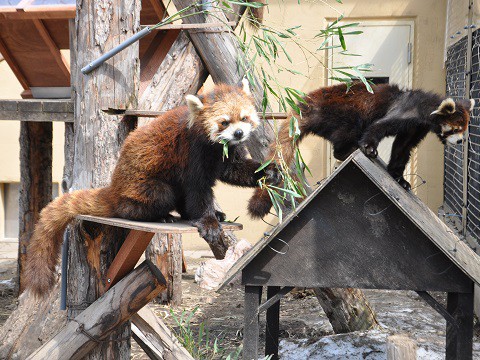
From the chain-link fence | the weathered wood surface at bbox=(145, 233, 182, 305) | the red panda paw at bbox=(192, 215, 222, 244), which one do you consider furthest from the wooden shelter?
the weathered wood surface at bbox=(145, 233, 182, 305)

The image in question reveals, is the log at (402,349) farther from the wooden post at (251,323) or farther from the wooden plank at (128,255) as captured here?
the wooden plank at (128,255)

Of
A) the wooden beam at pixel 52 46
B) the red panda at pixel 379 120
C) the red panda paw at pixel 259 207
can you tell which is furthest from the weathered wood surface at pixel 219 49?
the red panda paw at pixel 259 207

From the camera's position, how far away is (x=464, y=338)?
3.25 metres

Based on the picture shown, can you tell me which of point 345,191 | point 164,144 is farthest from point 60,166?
point 345,191

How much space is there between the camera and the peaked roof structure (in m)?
3.27

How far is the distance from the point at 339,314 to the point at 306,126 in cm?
158

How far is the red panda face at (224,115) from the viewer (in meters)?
3.64

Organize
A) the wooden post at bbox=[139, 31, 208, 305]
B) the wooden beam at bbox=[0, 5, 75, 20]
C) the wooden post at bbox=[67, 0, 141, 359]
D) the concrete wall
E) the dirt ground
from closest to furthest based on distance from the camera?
the wooden post at bbox=[67, 0, 141, 359] < the dirt ground < the wooden beam at bbox=[0, 5, 75, 20] < the wooden post at bbox=[139, 31, 208, 305] < the concrete wall

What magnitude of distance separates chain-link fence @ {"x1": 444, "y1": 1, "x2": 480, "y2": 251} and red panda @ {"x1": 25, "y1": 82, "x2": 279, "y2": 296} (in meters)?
2.84

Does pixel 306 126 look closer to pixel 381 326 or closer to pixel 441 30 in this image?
pixel 381 326

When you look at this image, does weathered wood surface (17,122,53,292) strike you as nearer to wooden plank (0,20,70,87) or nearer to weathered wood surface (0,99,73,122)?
wooden plank (0,20,70,87)

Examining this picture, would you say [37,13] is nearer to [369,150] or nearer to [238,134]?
[238,134]

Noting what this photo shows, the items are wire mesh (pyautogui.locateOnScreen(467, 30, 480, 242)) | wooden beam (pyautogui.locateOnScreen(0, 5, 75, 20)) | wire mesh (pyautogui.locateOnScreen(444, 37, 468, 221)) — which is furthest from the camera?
wire mesh (pyautogui.locateOnScreen(444, 37, 468, 221))

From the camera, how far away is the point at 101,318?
12.6ft
